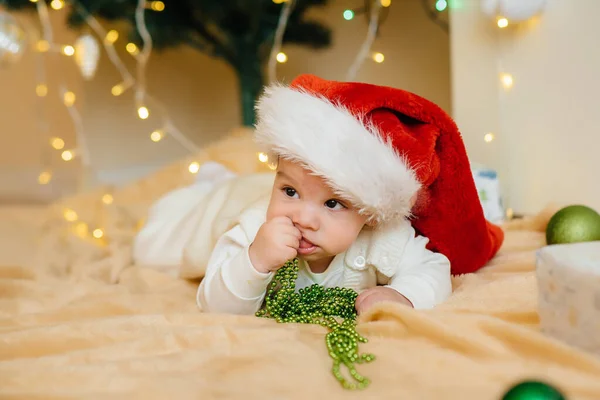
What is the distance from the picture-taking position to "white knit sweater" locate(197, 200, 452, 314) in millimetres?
850

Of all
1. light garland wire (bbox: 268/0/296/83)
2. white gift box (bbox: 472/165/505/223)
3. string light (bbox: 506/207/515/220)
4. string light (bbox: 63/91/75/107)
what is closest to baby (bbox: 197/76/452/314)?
white gift box (bbox: 472/165/505/223)

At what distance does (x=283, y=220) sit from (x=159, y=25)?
140 centimetres

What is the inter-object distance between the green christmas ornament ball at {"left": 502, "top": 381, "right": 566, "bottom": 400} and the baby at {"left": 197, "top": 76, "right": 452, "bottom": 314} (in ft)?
1.09

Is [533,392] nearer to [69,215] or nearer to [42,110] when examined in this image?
[69,215]

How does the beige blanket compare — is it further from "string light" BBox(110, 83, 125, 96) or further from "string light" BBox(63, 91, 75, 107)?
"string light" BBox(63, 91, 75, 107)

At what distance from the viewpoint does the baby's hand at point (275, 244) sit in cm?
79

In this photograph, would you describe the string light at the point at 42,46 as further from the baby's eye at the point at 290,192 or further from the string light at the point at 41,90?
the baby's eye at the point at 290,192

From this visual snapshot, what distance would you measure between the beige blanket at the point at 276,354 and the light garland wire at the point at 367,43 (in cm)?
138

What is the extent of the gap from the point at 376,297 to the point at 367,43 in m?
1.57

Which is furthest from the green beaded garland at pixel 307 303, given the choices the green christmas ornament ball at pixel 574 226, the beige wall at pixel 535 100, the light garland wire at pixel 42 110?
the light garland wire at pixel 42 110

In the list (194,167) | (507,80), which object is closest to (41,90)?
(194,167)

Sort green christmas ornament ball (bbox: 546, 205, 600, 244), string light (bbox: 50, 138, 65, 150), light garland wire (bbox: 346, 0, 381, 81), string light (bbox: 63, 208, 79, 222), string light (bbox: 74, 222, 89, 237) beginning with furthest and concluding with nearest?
string light (bbox: 50, 138, 65, 150) → light garland wire (bbox: 346, 0, 381, 81) → string light (bbox: 63, 208, 79, 222) → string light (bbox: 74, 222, 89, 237) → green christmas ornament ball (bbox: 546, 205, 600, 244)

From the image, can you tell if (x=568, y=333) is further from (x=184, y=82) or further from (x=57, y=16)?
(x=57, y=16)

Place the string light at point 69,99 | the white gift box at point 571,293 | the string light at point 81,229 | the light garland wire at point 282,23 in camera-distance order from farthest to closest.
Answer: the string light at point 69,99 → the light garland wire at point 282,23 → the string light at point 81,229 → the white gift box at point 571,293
